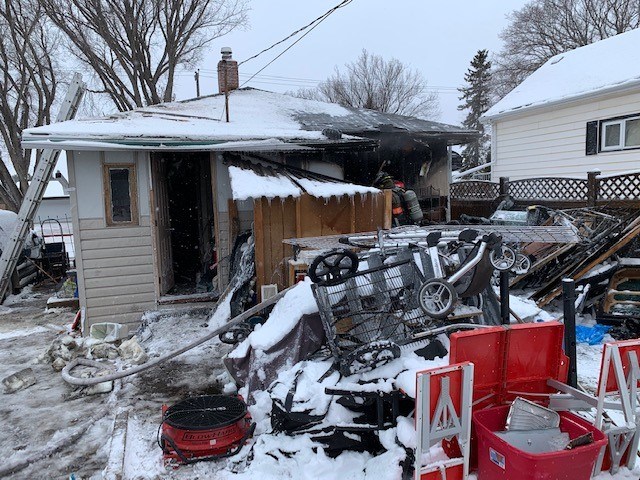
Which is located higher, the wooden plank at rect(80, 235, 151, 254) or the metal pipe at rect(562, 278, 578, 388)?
the wooden plank at rect(80, 235, 151, 254)

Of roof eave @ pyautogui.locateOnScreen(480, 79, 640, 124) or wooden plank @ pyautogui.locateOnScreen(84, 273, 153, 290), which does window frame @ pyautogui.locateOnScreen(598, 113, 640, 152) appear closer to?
roof eave @ pyautogui.locateOnScreen(480, 79, 640, 124)

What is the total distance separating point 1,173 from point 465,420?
16.4 metres

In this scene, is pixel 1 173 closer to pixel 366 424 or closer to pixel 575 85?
pixel 366 424

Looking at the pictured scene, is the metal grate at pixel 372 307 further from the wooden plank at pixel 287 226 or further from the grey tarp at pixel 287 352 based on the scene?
the wooden plank at pixel 287 226

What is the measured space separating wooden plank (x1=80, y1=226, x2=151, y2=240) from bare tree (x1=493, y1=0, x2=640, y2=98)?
28.4m

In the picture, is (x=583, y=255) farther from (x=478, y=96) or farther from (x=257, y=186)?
(x=478, y=96)

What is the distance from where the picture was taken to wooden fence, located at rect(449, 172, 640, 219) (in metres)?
9.02

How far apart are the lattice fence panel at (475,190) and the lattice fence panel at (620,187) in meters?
2.94

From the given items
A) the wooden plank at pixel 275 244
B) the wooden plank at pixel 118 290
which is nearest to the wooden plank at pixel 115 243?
the wooden plank at pixel 118 290

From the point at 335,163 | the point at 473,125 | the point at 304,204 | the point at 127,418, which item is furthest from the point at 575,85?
the point at 473,125

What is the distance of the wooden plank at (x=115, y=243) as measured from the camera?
7035mm

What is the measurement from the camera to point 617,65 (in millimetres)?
11297

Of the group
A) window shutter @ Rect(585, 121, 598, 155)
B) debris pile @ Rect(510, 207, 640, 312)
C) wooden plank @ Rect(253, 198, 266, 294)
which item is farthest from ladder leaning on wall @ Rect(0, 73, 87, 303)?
window shutter @ Rect(585, 121, 598, 155)

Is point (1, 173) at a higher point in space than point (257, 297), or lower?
higher
